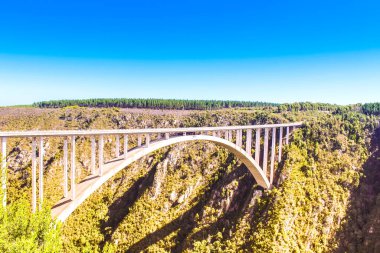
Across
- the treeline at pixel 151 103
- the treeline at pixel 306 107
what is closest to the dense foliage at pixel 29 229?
the treeline at pixel 306 107

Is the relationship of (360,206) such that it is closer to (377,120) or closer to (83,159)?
(377,120)

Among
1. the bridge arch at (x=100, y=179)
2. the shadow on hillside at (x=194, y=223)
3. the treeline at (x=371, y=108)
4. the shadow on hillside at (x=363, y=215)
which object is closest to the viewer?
the bridge arch at (x=100, y=179)

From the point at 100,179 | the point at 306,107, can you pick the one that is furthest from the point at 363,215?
the point at 306,107

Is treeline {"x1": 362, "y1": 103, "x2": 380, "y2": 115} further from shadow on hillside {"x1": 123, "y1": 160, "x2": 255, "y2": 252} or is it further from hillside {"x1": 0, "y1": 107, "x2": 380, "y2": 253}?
shadow on hillside {"x1": 123, "y1": 160, "x2": 255, "y2": 252}

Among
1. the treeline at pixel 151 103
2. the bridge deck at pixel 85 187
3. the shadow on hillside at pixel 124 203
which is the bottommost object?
the shadow on hillside at pixel 124 203

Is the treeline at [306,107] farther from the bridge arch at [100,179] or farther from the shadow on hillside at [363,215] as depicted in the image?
the bridge arch at [100,179]

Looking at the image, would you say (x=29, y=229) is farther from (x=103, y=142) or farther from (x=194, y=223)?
(x=194, y=223)

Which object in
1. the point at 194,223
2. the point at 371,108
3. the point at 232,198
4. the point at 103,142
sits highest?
the point at 371,108

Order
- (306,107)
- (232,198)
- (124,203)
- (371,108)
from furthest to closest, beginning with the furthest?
(306,107)
(371,108)
(124,203)
(232,198)
